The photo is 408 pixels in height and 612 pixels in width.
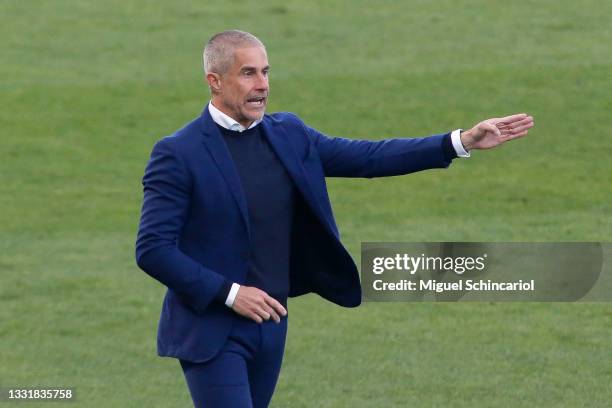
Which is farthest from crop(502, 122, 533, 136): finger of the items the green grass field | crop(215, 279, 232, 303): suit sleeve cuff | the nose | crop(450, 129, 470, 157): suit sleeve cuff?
the green grass field

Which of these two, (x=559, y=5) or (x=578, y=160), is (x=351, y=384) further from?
(x=559, y=5)

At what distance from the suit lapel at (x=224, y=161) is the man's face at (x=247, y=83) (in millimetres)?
114

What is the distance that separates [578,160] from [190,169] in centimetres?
870

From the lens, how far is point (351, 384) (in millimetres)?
8477

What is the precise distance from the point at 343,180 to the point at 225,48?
8.11 meters

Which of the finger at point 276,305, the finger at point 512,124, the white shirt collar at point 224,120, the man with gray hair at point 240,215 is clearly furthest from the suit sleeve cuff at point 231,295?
the finger at point 512,124

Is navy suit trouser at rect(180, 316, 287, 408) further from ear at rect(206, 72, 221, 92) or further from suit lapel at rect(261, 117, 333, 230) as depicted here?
ear at rect(206, 72, 221, 92)

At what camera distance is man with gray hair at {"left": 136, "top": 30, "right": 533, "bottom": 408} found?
5.09 metres

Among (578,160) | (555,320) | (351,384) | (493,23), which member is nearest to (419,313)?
(555,320)

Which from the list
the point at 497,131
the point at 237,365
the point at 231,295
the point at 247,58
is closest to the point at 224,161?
the point at 247,58

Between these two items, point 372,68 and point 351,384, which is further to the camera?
point 372,68

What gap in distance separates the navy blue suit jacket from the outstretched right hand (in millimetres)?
A: 86

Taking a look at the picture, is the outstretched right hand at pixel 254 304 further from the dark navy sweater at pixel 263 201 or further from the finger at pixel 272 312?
the dark navy sweater at pixel 263 201

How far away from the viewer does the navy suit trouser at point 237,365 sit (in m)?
5.16
